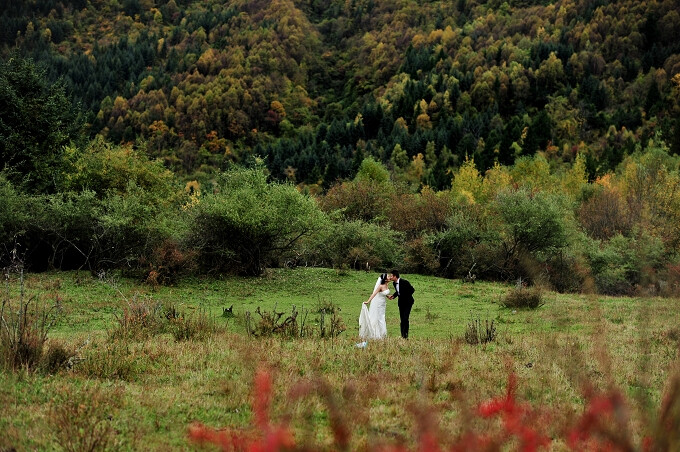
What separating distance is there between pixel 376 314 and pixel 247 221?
18.2 meters

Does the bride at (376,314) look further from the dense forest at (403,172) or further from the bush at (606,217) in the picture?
the bush at (606,217)

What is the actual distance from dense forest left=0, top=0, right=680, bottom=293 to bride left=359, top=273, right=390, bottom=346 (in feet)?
23.9

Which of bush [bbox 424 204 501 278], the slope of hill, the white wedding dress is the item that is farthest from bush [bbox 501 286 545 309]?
the slope of hill

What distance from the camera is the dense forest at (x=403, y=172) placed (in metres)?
33.0

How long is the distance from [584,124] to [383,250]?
105 meters

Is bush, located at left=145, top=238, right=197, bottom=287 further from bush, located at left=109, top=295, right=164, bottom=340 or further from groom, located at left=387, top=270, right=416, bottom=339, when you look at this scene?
groom, located at left=387, top=270, right=416, bottom=339

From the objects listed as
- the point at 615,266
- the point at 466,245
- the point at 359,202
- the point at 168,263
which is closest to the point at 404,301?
the point at 168,263

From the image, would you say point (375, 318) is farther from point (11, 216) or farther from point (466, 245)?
point (466, 245)

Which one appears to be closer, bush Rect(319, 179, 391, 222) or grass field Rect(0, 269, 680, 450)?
grass field Rect(0, 269, 680, 450)

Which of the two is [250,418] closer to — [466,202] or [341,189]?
[466,202]

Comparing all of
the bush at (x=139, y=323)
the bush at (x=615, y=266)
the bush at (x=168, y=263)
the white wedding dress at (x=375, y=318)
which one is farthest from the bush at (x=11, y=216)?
the bush at (x=615, y=266)

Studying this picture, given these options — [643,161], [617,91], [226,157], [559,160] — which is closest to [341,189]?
[643,161]

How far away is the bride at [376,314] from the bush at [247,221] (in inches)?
704

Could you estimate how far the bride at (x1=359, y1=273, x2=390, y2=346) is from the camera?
637 inches
